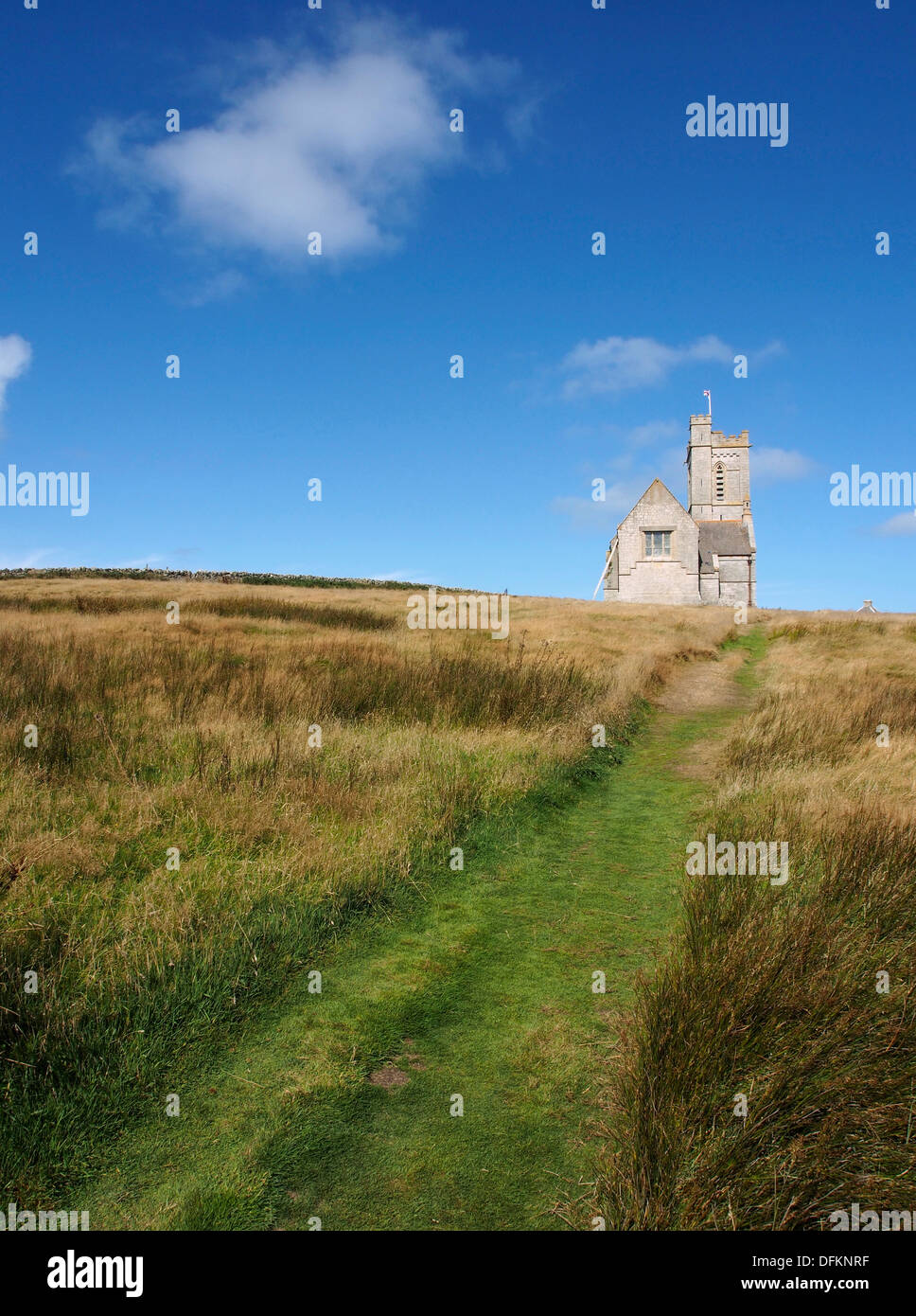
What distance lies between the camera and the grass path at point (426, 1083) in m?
3.06

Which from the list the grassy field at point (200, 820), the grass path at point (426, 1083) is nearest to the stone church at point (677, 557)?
the grassy field at point (200, 820)

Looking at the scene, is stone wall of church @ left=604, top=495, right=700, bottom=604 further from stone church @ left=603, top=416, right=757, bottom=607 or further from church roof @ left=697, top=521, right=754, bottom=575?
church roof @ left=697, top=521, right=754, bottom=575

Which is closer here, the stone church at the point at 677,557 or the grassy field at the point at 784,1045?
the grassy field at the point at 784,1045

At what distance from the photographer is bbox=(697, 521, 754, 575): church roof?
58.0 m

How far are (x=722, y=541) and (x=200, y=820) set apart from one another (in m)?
60.2

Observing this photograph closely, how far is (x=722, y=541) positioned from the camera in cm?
6041

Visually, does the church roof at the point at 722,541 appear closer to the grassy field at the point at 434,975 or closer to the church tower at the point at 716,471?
the church tower at the point at 716,471

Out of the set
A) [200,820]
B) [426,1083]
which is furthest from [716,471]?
[426,1083]

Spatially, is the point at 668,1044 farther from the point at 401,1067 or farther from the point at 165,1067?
the point at 165,1067

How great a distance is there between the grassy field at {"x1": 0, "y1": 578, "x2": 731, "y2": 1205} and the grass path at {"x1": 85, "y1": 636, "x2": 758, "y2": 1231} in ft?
0.93

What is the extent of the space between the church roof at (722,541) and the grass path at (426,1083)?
54627mm

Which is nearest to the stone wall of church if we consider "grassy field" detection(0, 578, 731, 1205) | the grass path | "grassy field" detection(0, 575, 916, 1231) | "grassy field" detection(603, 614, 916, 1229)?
"grassy field" detection(0, 578, 731, 1205)

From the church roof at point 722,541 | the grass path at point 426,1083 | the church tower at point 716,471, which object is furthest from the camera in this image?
the church tower at point 716,471

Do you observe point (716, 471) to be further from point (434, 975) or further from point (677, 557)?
point (434, 975)
